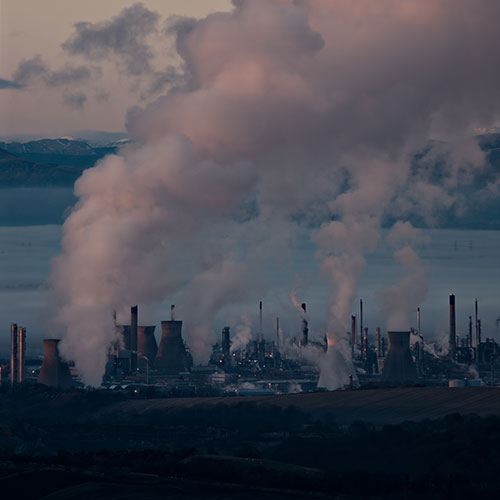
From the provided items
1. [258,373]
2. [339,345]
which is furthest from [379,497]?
[258,373]

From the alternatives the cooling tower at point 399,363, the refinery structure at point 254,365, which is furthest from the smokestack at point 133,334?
the cooling tower at point 399,363

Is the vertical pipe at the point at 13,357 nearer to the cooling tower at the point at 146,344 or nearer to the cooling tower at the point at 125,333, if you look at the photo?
the cooling tower at the point at 125,333

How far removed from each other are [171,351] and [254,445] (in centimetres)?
5938

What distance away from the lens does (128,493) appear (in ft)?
251

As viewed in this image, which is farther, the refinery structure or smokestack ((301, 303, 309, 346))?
smokestack ((301, 303, 309, 346))

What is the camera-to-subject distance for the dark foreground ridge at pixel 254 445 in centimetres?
7750

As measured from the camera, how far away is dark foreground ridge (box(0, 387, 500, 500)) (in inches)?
3051

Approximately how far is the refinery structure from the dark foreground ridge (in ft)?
35.9

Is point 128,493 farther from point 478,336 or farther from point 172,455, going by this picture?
point 478,336

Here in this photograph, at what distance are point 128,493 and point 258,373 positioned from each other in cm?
10122

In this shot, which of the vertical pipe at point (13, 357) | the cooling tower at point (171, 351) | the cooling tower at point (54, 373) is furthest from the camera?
the cooling tower at point (171, 351)

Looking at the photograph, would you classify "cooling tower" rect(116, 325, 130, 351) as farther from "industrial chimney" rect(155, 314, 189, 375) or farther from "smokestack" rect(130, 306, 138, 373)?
"industrial chimney" rect(155, 314, 189, 375)

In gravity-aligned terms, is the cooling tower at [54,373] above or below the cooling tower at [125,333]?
below

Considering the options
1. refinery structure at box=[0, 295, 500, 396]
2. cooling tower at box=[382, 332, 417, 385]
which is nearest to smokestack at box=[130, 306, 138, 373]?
refinery structure at box=[0, 295, 500, 396]
